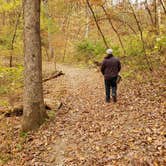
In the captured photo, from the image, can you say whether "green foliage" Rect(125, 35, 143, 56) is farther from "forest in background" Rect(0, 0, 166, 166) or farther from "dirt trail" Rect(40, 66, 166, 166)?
"dirt trail" Rect(40, 66, 166, 166)

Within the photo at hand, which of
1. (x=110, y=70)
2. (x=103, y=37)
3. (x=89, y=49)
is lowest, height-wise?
(x=110, y=70)

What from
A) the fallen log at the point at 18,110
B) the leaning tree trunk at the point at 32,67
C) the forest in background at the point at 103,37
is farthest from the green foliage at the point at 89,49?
the leaning tree trunk at the point at 32,67

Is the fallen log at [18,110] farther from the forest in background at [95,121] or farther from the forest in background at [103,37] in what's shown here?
the forest in background at [103,37]

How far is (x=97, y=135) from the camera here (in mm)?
7730

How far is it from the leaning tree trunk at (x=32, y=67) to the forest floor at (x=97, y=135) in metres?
0.45

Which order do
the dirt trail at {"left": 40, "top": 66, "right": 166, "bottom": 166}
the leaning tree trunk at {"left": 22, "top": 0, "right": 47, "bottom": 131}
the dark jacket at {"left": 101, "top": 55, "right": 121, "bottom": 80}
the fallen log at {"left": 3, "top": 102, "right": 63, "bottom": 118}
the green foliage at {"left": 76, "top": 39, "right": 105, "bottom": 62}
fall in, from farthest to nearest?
1. the green foliage at {"left": 76, "top": 39, "right": 105, "bottom": 62}
2. the dark jacket at {"left": 101, "top": 55, "right": 121, "bottom": 80}
3. the fallen log at {"left": 3, "top": 102, "right": 63, "bottom": 118}
4. the leaning tree trunk at {"left": 22, "top": 0, "right": 47, "bottom": 131}
5. the dirt trail at {"left": 40, "top": 66, "right": 166, "bottom": 166}

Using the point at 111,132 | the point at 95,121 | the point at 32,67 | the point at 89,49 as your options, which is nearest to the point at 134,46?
the point at 95,121

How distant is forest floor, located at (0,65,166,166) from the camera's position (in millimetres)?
6293

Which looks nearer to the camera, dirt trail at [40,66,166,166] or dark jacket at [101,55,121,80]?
dirt trail at [40,66,166,166]

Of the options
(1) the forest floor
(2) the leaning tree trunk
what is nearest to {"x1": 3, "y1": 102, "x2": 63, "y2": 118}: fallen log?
(1) the forest floor

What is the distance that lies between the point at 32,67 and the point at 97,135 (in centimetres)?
290

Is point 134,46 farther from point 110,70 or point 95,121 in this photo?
point 95,121

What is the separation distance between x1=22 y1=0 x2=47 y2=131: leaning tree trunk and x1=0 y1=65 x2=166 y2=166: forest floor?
445 mm

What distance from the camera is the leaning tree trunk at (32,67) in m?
8.59
